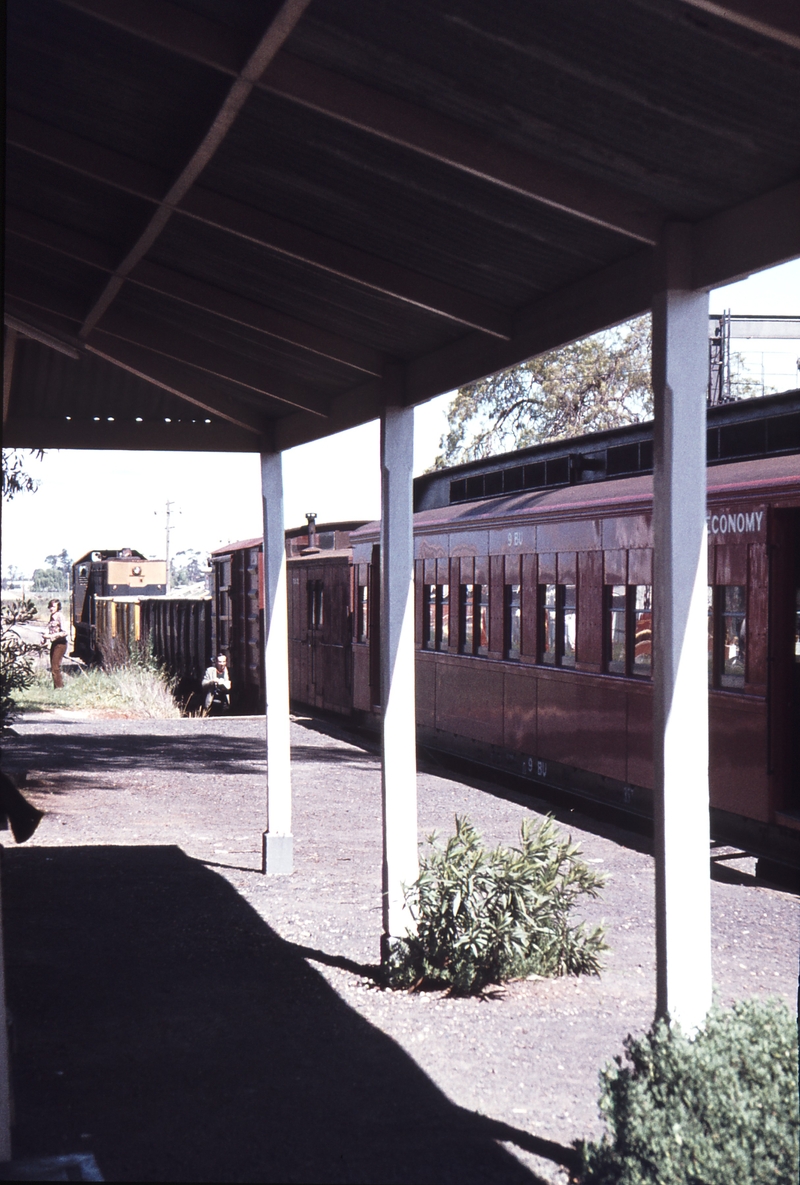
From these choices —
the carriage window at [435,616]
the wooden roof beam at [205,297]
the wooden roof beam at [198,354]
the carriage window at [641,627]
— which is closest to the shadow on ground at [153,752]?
the carriage window at [435,616]

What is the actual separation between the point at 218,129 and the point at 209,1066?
3.58 metres

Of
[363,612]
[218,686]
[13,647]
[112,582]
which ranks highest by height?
[112,582]

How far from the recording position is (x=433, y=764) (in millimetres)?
16906

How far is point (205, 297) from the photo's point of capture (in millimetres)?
6367

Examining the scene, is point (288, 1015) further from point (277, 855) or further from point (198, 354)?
point (198, 354)

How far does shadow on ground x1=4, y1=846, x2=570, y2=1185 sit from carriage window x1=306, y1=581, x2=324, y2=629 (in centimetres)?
1399

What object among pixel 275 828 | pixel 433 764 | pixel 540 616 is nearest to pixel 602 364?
pixel 433 764

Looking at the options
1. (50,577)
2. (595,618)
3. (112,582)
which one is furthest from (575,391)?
(50,577)

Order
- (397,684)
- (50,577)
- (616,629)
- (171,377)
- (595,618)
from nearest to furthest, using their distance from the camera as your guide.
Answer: (397,684)
(171,377)
(616,629)
(595,618)
(50,577)

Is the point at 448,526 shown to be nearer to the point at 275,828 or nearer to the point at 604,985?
the point at 275,828

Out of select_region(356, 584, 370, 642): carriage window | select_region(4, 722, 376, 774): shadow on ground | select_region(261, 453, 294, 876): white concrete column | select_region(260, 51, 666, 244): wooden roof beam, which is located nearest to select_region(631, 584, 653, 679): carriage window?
select_region(261, 453, 294, 876): white concrete column

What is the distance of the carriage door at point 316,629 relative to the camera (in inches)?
863

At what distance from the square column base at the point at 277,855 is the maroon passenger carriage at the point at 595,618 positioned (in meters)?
3.14

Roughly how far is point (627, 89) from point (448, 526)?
11990 mm
